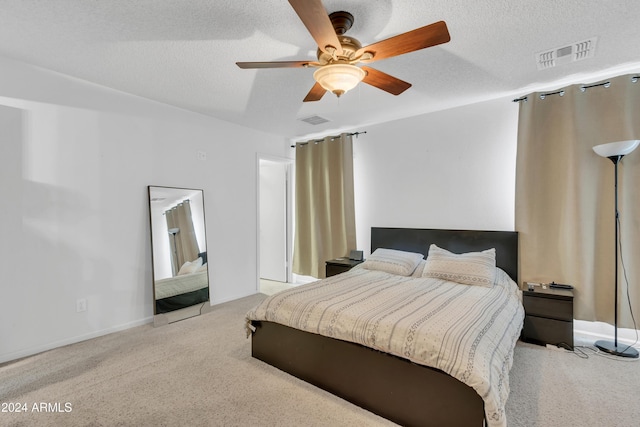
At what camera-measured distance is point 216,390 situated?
2.14 metres

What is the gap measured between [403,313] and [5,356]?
3270 mm

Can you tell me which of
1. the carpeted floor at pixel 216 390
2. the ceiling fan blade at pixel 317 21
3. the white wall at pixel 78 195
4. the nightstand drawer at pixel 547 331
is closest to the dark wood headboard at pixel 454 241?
the nightstand drawer at pixel 547 331

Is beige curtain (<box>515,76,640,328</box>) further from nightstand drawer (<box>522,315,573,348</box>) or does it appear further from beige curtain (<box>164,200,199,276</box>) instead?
beige curtain (<box>164,200,199,276</box>)

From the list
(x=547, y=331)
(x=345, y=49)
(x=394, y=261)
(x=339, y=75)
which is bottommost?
(x=547, y=331)

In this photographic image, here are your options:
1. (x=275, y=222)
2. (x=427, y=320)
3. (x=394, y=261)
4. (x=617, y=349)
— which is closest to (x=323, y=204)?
(x=275, y=222)

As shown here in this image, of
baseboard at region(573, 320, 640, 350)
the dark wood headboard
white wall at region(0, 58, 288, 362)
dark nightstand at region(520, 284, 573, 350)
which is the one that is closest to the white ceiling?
white wall at region(0, 58, 288, 362)

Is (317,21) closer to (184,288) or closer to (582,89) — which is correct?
(582,89)

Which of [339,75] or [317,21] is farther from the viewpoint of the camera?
[339,75]

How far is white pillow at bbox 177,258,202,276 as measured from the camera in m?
3.70

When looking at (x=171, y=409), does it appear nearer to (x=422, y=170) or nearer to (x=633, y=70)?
(x=422, y=170)

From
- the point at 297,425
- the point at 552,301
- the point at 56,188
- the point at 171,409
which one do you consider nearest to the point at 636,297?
the point at 552,301

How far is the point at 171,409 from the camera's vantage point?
193 cm

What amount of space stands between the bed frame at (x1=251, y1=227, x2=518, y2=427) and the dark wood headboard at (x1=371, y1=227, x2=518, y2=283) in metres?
2.10

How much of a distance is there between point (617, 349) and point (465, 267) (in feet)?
4.54
